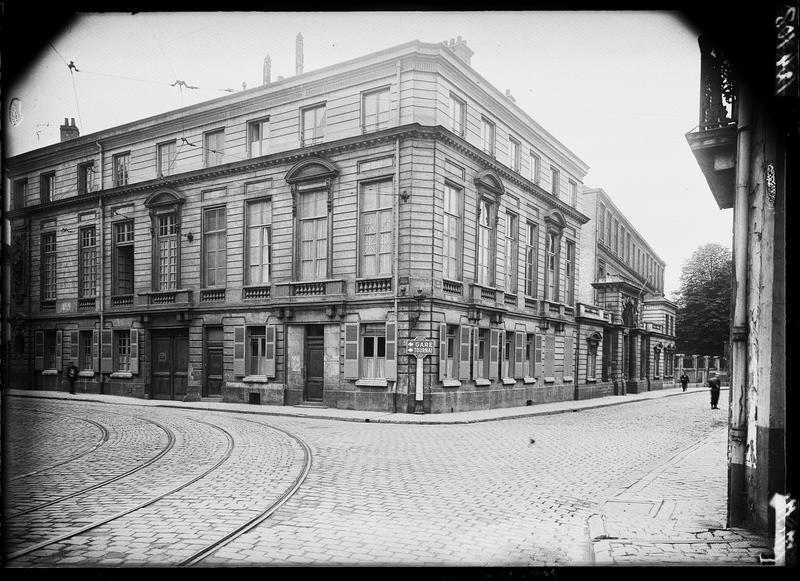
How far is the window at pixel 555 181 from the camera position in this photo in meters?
28.3

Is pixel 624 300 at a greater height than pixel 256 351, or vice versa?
pixel 624 300

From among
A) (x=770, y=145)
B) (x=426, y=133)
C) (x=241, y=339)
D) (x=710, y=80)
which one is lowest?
(x=241, y=339)

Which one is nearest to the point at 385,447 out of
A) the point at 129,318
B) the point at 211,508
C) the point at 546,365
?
the point at 211,508

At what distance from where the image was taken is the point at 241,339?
21641 millimetres

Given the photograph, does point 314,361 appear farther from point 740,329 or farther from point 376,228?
point 740,329

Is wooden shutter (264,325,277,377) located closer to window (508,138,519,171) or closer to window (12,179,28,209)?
window (12,179,28,209)

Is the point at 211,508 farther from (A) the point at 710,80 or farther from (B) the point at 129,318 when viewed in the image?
(B) the point at 129,318

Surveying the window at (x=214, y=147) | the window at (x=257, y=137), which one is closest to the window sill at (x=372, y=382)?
the window at (x=257, y=137)

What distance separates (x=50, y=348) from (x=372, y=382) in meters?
10.5

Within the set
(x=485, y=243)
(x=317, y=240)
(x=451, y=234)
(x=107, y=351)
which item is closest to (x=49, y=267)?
(x=107, y=351)

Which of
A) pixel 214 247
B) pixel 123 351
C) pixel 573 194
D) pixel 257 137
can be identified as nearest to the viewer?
pixel 123 351

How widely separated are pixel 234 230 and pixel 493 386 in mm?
11748

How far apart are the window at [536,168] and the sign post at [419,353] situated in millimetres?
11354

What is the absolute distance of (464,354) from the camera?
21.6m
